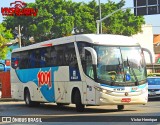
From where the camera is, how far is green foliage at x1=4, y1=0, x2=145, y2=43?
59969 mm

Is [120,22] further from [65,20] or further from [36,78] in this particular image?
[36,78]

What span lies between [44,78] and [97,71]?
5.07m

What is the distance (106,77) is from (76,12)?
44457mm

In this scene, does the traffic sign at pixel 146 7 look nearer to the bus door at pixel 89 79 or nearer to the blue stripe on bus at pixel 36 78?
the blue stripe on bus at pixel 36 78

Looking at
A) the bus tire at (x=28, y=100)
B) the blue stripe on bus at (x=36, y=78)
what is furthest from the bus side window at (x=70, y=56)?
the bus tire at (x=28, y=100)

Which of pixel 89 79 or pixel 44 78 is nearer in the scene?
pixel 89 79

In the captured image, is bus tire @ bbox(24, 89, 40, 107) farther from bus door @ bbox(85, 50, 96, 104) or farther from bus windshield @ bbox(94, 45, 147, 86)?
bus windshield @ bbox(94, 45, 147, 86)

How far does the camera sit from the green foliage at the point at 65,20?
59969mm

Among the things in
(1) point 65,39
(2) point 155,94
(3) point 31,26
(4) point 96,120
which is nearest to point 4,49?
(3) point 31,26
